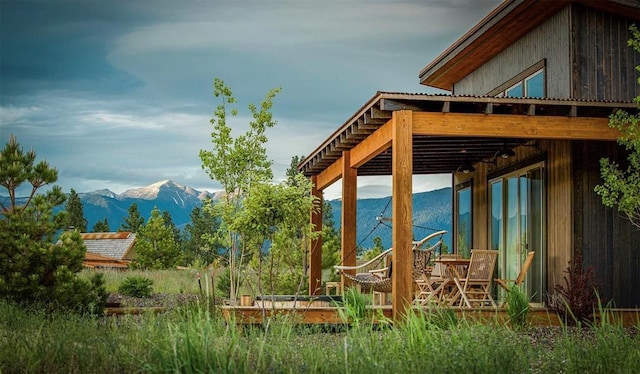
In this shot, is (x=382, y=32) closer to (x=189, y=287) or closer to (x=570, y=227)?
(x=189, y=287)

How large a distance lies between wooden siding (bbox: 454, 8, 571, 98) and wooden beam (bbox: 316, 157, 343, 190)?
3.11m

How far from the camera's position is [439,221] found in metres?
90.6

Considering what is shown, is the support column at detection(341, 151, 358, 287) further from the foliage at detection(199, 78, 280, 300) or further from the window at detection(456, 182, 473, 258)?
the foliage at detection(199, 78, 280, 300)

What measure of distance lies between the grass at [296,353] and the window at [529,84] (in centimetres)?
664

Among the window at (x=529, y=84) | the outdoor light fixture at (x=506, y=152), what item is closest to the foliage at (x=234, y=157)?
the window at (x=529, y=84)

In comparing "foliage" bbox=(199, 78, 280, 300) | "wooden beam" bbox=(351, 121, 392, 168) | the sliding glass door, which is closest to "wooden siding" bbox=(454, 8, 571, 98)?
the sliding glass door

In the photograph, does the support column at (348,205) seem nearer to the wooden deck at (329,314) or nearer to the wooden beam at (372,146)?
the wooden beam at (372,146)

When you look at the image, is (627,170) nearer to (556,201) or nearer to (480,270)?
(556,201)

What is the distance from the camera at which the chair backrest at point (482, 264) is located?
446 inches

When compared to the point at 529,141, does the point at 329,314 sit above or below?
below

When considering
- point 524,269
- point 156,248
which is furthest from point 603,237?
point 156,248

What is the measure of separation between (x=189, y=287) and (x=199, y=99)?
62.4m

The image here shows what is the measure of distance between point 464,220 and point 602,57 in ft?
15.2

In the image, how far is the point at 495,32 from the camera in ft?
44.2
